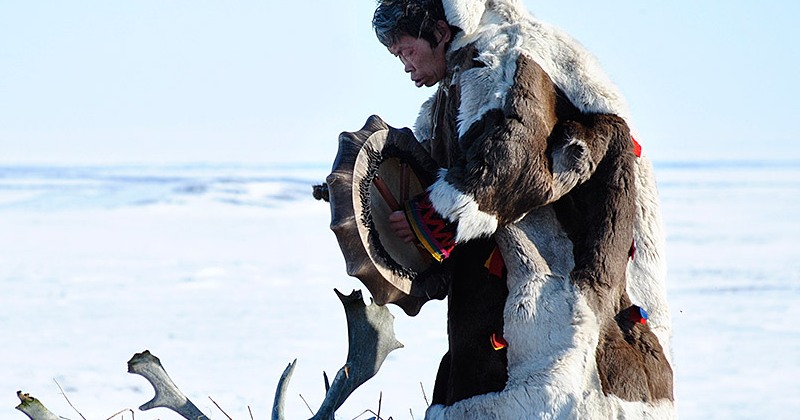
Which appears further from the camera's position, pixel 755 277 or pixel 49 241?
pixel 49 241

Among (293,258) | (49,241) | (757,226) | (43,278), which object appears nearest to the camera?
(43,278)

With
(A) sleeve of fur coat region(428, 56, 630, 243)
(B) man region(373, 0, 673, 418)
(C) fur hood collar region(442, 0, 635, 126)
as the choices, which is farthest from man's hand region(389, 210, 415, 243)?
(C) fur hood collar region(442, 0, 635, 126)

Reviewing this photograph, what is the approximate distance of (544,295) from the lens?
2.33 m

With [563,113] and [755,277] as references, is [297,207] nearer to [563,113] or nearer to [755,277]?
[755,277]

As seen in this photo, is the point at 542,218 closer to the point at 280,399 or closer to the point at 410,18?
the point at 410,18

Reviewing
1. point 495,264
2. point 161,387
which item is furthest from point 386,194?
point 161,387

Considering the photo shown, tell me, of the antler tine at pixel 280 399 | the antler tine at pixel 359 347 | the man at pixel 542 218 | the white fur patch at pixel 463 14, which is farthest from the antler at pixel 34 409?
the white fur patch at pixel 463 14

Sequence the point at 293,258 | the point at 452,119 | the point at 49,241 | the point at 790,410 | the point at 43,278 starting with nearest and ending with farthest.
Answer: the point at 452,119 → the point at 790,410 → the point at 43,278 → the point at 293,258 → the point at 49,241

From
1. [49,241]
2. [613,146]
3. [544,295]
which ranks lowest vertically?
[49,241]

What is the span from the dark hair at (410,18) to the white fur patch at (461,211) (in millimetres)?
357

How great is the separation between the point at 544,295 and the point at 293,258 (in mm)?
8113

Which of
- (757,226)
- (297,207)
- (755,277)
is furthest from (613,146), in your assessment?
(297,207)

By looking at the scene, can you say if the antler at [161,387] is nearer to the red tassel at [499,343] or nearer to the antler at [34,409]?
the antler at [34,409]

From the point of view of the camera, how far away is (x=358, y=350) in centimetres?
282
